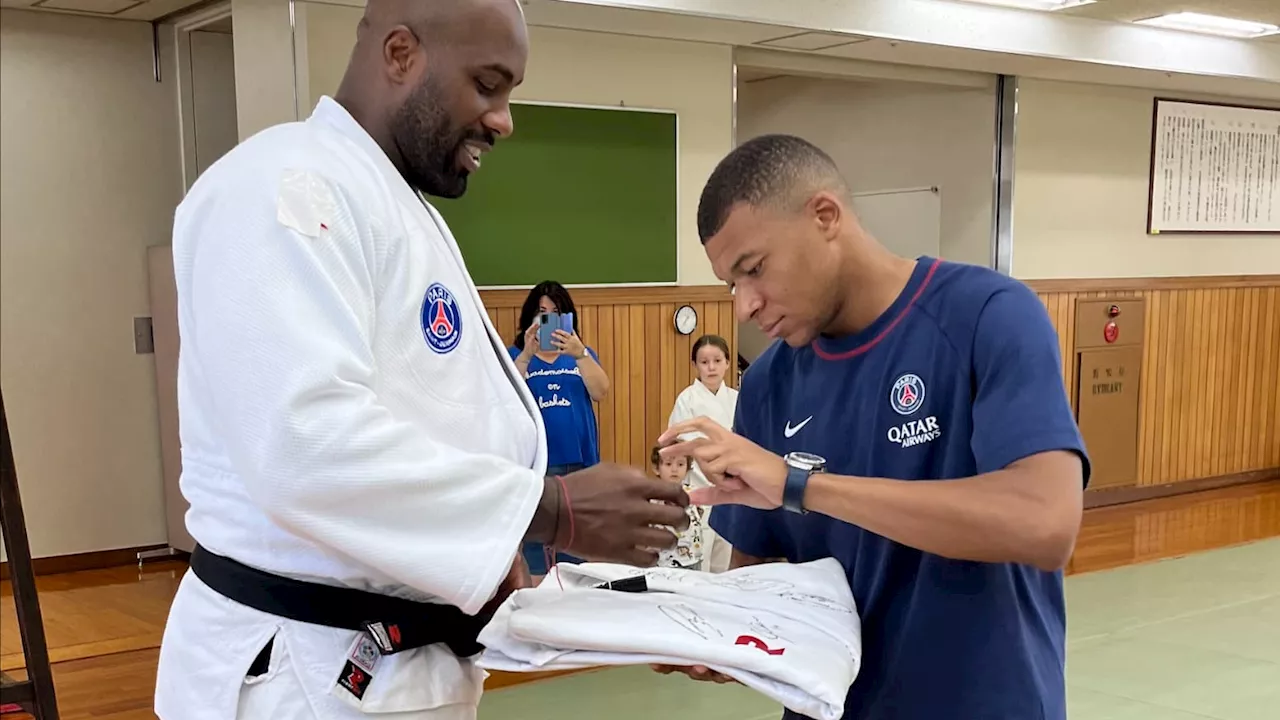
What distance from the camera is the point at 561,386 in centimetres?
504

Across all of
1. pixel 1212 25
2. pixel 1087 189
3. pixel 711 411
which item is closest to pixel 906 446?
pixel 711 411

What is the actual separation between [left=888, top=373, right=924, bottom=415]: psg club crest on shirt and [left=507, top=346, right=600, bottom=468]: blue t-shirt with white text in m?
3.47

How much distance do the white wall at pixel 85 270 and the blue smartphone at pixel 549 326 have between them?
2.30 meters

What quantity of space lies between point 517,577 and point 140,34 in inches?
212

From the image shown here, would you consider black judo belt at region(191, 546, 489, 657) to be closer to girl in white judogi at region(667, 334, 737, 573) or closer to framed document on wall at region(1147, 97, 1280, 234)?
girl in white judogi at region(667, 334, 737, 573)

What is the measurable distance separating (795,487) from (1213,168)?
8.05m

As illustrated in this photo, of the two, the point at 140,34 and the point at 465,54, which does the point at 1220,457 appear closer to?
the point at 140,34

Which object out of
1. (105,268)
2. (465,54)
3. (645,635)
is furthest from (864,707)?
(105,268)

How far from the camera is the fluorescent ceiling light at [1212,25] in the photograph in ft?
21.9

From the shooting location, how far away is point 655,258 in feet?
20.0

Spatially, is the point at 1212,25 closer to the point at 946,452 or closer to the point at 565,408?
the point at 565,408

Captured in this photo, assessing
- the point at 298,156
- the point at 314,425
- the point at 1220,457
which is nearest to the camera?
the point at 314,425

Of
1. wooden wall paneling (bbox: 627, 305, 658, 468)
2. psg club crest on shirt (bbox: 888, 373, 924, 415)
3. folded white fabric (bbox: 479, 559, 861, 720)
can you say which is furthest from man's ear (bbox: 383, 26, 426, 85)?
wooden wall paneling (bbox: 627, 305, 658, 468)

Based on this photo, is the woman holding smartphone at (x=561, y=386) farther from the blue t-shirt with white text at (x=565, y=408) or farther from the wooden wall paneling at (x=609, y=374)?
the wooden wall paneling at (x=609, y=374)
